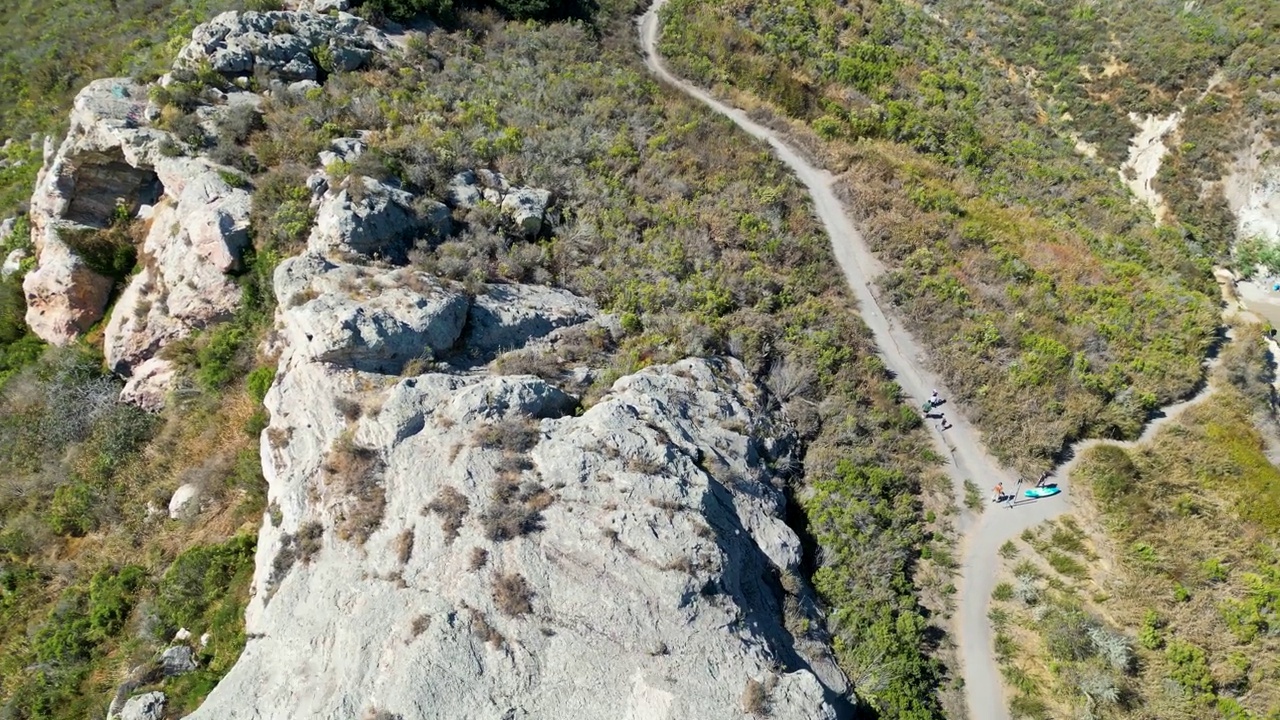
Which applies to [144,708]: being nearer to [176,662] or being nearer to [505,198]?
[176,662]

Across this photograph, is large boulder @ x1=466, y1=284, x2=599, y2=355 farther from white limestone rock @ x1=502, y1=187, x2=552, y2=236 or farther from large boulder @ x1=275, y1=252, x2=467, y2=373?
white limestone rock @ x1=502, y1=187, x2=552, y2=236

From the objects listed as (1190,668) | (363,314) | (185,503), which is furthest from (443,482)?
(1190,668)

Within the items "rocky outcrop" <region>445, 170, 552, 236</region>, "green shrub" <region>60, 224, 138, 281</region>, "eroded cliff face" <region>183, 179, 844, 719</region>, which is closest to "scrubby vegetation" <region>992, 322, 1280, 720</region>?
"eroded cliff face" <region>183, 179, 844, 719</region>

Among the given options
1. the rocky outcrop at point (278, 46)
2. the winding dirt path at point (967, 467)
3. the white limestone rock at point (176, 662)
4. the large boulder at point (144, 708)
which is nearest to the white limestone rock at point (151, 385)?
the white limestone rock at point (176, 662)

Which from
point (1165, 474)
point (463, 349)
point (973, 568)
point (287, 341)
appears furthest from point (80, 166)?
point (1165, 474)

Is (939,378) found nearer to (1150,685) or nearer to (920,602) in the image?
(920,602)
